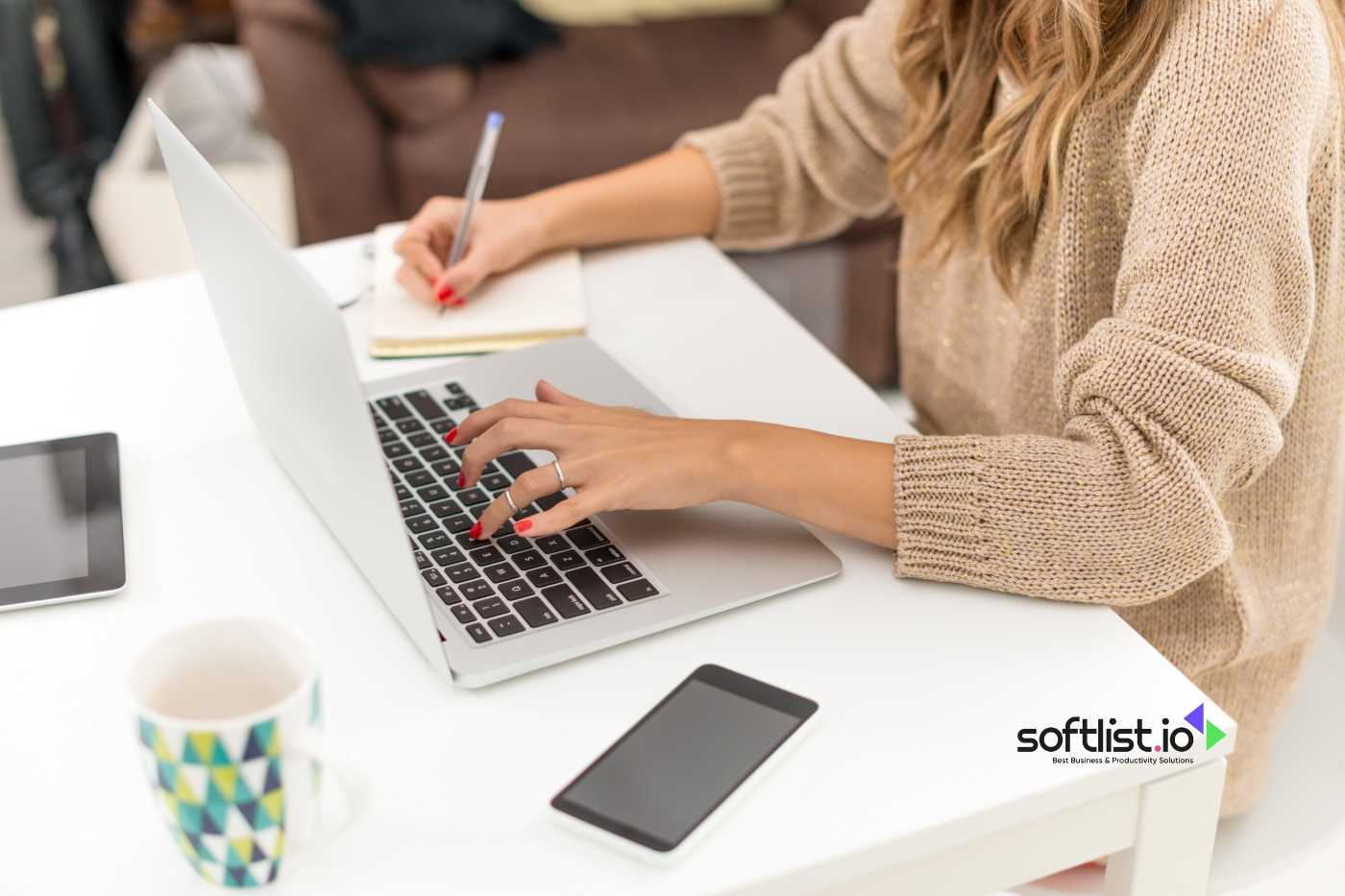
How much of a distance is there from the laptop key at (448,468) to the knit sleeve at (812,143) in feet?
1.36

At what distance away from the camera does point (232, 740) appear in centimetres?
54

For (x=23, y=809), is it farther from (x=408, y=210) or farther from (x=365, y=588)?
(x=408, y=210)

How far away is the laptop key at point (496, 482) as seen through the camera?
84cm

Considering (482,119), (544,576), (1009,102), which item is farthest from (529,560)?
(482,119)

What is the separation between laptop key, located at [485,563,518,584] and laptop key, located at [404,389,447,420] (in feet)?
0.60

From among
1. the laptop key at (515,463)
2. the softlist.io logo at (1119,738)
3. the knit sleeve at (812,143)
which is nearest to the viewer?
the softlist.io logo at (1119,738)

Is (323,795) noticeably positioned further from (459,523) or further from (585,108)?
(585,108)

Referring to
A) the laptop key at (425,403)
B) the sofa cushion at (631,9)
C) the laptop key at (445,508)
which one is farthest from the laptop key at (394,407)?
the sofa cushion at (631,9)

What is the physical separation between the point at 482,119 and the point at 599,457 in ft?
4.53

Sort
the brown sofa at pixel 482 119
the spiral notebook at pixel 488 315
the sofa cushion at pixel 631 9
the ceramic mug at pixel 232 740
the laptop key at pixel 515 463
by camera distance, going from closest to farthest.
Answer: the ceramic mug at pixel 232 740 < the laptop key at pixel 515 463 < the spiral notebook at pixel 488 315 < the brown sofa at pixel 482 119 < the sofa cushion at pixel 631 9

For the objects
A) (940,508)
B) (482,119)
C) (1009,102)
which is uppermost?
(1009,102)

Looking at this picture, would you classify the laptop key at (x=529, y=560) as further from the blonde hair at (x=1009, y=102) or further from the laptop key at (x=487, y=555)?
the blonde hair at (x=1009, y=102)

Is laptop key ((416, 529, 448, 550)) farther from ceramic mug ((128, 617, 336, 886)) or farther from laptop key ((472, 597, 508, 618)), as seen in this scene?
ceramic mug ((128, 617, 336, 886))

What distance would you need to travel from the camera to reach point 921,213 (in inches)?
44.4
